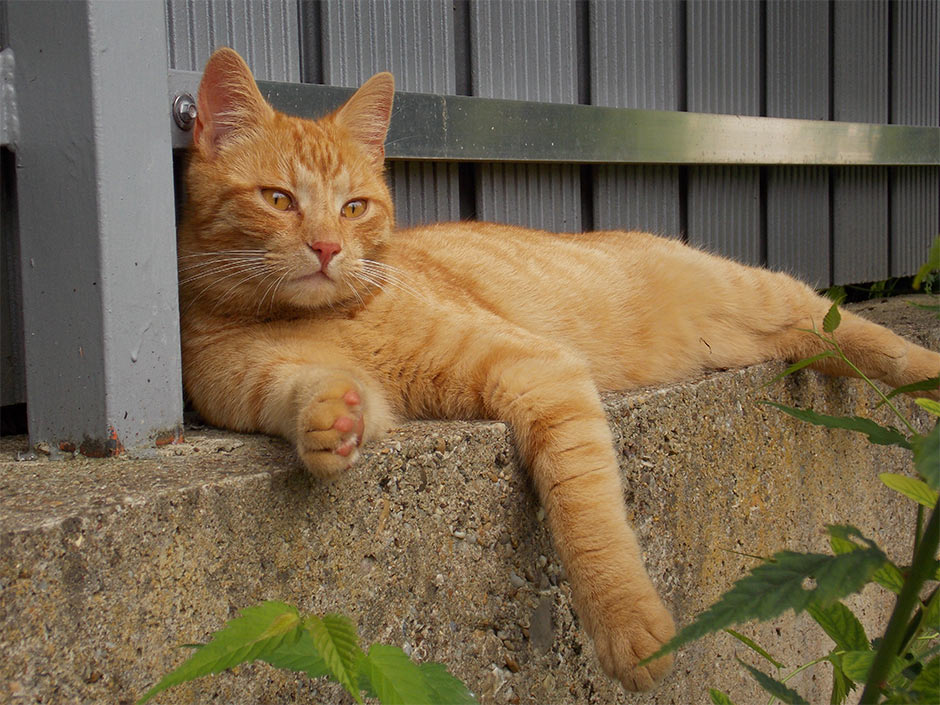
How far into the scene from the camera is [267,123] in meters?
2.38

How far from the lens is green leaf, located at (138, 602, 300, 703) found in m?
1.02

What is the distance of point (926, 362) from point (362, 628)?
237cm

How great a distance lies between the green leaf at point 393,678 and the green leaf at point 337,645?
0.02 meters

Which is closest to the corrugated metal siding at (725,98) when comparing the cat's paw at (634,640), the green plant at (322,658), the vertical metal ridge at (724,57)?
the vertical metal ridge at (724,57)

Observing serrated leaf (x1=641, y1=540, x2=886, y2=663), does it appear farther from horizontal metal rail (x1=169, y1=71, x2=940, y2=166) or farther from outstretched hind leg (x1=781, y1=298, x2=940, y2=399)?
outstretched hind leg (x1=781, y1=298, x2=940, y2=399)

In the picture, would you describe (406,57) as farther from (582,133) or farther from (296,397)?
(296,397)

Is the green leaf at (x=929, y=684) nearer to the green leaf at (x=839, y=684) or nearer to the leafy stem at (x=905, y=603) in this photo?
the leafy stem at (x=905, y=603)

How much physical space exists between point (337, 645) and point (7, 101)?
1.53 metres

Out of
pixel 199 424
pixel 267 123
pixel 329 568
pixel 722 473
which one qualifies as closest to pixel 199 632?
pixel 329 568

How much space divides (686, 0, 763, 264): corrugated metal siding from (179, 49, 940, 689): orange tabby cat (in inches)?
66.9

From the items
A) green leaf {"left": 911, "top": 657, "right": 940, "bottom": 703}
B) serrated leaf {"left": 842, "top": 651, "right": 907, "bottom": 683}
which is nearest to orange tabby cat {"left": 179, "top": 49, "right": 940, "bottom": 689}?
serrated leaf {"left": 842, "top": 651, "right": 907, "bottom": 683}

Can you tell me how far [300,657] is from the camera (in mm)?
1188

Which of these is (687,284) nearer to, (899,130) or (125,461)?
(125,461)

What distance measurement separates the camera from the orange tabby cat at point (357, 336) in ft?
6.40
